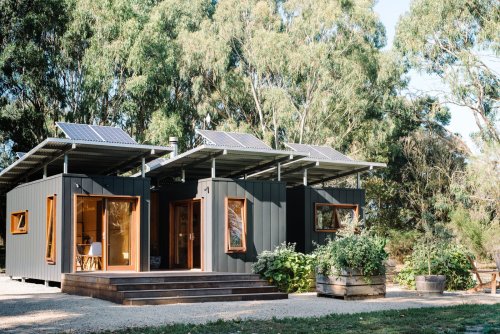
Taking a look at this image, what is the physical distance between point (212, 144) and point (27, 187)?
5.00 metres

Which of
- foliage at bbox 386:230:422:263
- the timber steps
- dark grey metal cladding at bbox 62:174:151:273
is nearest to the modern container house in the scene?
dark grey metal cladding at bbox 62:174:151:273

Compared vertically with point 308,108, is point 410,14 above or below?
above

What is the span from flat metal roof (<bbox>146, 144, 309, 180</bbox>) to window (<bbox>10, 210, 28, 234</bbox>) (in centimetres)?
320

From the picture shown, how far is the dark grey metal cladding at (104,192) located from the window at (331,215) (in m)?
4.47

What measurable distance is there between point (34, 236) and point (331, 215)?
23.7ft

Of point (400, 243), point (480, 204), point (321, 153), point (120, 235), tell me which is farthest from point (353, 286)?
point (400, 243)

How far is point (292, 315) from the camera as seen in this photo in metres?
9.59

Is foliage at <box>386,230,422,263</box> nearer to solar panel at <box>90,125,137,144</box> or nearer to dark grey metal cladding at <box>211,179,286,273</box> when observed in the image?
dark grey metal cladding at <box>211,179,286,273</box>

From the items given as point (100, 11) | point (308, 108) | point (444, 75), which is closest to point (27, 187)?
point (100, 11)

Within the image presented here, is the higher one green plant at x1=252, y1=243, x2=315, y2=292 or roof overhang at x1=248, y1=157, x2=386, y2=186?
roof overhang at x1=248, y1=157, x2=386, y2=186

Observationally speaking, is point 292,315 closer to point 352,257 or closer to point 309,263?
point 352,257

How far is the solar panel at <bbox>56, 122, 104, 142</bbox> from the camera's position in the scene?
1372 centimetres

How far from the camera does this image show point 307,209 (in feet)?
54.4

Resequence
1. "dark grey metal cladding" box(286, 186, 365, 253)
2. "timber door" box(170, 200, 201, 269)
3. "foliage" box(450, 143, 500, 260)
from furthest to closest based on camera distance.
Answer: "foliage" box(450, 143, 500, 260) → "dark grey metal cladding" box(286, 186, 365, 253) → "timber door" box(170, 200, 201, 269)
